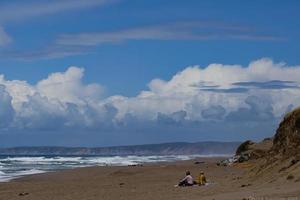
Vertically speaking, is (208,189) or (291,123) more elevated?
(291,123)

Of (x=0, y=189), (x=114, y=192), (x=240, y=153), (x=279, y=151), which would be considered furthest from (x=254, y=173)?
(x=240, y=153)

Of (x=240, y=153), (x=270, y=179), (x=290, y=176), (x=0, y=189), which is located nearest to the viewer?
(x=290, y=176)

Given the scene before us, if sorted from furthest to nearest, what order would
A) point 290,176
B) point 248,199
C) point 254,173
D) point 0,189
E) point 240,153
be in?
point 240,153
point 0,189
point 254,173
point 290,176
point 248,199

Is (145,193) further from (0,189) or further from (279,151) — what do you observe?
(0,189)

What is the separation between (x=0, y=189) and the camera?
1438 inches

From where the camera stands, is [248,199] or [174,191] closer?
[248,199]

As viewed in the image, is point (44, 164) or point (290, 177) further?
point (44, 164)

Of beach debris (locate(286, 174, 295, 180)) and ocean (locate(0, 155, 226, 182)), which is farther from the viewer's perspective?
ocean (locate(0, 155, 226, 182))

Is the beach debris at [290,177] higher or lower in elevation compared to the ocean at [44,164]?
lower

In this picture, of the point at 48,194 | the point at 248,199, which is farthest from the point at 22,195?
the point at 248,199

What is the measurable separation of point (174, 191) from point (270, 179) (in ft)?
14.4

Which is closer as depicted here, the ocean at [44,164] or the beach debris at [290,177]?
the beach debris at [290,177]

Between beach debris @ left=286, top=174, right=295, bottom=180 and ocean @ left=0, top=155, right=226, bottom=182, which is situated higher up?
ocean @ left=0, top=155, right=226, bottom=182

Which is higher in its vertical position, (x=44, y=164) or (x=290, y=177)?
(x=44, y=164)
